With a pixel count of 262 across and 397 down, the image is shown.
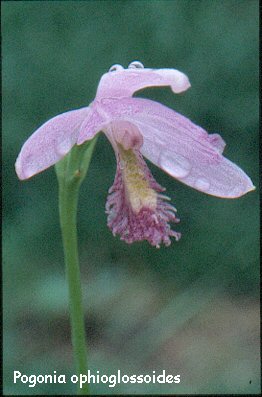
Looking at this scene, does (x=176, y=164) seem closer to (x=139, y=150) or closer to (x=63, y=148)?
(x=139, y=150)

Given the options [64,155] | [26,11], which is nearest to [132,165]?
[64,155]

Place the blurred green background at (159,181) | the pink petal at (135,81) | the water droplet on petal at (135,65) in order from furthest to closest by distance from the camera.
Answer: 1. the blurred green background at (159,181)
2. the water droplet on petal at (135,65)
3. the pink petal at (135,81)

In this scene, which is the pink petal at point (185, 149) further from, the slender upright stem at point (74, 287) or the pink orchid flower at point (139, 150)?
the slender upright stem at point (74, 287)

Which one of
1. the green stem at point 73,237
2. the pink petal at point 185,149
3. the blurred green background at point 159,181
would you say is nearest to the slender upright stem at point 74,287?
the green stem at point 73,237

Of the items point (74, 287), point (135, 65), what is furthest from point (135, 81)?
point (74, 287)

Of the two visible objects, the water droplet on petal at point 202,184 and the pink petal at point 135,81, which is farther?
the water droplet on petal at point 202,184

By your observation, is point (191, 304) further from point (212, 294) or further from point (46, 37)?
point (46, 37)
